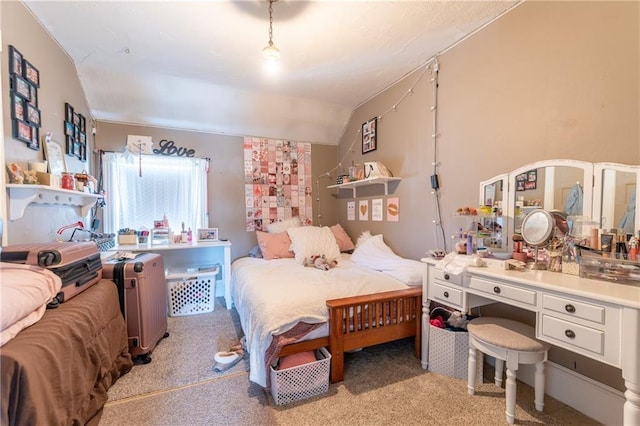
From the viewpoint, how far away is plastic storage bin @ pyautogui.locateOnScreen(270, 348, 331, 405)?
62.3 inches

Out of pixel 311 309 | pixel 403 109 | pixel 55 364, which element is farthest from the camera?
pixel 403 109

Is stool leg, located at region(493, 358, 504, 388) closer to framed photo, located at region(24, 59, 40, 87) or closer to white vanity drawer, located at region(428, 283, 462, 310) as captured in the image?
white vanity drawer, located at region(428, 283, 462, 310)

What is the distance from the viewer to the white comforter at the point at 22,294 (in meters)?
0.99

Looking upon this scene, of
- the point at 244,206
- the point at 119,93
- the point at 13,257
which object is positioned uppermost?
the point at 119,93

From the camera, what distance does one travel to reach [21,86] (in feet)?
5.35

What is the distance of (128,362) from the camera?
186 cm

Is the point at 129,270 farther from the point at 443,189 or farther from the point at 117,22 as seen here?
the point at 443,189

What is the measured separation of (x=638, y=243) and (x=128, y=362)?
2992 millimetres

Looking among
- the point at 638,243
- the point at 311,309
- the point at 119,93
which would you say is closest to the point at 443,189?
the point at 638,243

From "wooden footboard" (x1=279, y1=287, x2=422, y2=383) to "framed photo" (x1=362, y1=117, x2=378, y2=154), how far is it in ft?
5.86

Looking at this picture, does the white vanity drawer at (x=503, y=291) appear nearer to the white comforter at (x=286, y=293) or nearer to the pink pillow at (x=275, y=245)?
the white comforter at (x=286, y=293)

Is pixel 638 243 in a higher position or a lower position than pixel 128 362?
higher

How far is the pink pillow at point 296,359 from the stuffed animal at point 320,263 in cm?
94

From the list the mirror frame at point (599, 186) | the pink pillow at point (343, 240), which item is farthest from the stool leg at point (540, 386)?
the pink pillow at point (343, 240)
